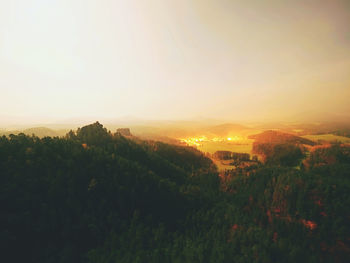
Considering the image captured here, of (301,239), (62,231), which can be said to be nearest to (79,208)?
(62,231)

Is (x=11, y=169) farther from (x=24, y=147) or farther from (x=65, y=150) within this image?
(x=65, y=150)

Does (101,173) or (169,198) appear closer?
(101,173)

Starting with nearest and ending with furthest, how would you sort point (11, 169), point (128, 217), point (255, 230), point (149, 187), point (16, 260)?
point (16, 260), point (11, 169), point (255, 230), point (128, 217), point (149, 187)

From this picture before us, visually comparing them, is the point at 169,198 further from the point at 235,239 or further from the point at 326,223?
the point at 326,223

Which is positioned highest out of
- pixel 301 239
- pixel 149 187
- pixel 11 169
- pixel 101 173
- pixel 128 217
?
pixel 11 169

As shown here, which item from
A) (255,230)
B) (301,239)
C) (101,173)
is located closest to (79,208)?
(101,173)

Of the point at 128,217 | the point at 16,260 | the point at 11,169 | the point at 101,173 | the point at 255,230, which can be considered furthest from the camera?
the point at 101,173

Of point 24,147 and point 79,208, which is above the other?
point 24,147
